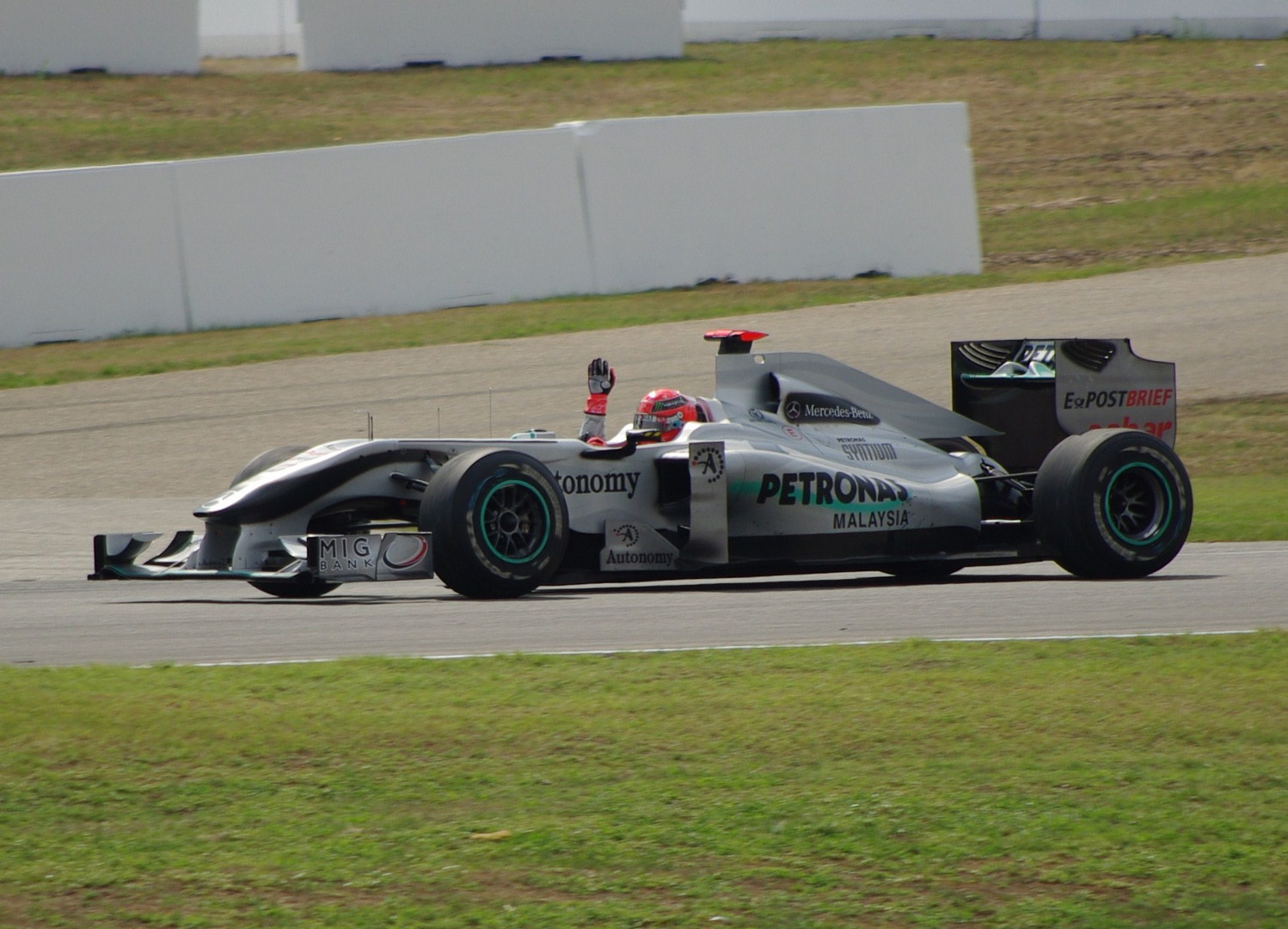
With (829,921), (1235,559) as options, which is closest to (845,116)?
(1235,559)

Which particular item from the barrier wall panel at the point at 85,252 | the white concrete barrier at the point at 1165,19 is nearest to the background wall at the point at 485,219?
the barrier wall panel at the point at 85,252

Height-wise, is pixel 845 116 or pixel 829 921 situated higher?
pixel 845 116

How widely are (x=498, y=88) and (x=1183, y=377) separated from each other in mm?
17497

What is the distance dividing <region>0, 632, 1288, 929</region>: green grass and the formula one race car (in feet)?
7.96

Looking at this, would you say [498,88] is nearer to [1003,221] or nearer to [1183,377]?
[1003,221]

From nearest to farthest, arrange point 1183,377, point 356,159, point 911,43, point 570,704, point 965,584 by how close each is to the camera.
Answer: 1. point 570,704
2. point 965,584
3. point 1183,377
4. point 356,159
5. point 911,43

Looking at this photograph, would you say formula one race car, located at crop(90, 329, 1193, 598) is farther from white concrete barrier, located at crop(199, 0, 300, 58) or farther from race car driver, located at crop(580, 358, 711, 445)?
white concrete barrier, located at crop(199, 0, 300, 58)

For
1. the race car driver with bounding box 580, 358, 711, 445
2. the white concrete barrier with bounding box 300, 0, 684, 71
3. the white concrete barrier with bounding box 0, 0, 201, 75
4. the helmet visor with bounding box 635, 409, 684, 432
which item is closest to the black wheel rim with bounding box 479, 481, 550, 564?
the race car driver with bounding box 580, 358, 711, 445

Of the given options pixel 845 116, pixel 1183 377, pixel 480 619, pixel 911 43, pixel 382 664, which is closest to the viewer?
pixel 382 664

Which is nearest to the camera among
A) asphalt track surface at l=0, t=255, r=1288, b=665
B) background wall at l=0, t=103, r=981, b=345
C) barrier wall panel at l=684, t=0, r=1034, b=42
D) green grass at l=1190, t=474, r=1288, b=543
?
asphalt track surface at l=0, t=255, r=1288, b=665

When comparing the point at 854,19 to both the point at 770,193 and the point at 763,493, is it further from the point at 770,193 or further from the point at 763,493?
the point at 763,493

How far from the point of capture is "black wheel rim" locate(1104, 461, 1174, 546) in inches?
394

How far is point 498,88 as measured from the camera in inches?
1324

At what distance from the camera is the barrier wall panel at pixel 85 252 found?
19.9 m
